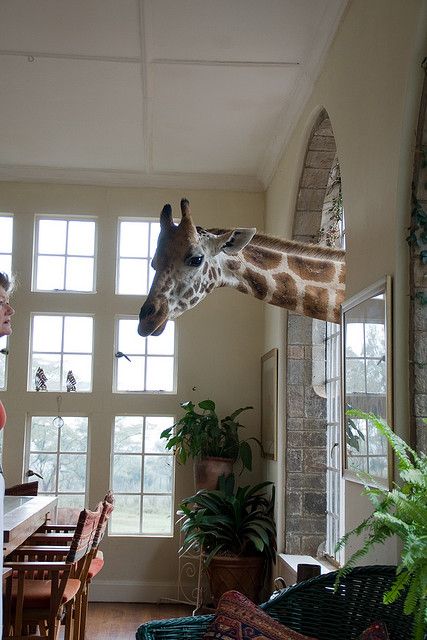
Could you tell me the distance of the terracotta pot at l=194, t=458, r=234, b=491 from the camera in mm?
→ 6441

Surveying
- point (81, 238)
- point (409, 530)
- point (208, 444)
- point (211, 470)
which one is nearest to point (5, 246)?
point (81, 238)

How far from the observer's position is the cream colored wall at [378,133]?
9.66 ft

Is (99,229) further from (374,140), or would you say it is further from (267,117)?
(374,140)

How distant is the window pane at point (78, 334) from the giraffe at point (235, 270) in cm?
327

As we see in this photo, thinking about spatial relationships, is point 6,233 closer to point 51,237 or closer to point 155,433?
point 51,237

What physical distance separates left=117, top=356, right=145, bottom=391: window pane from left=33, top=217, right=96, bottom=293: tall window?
2.38 feet

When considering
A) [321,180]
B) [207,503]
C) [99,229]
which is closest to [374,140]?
[321,180]

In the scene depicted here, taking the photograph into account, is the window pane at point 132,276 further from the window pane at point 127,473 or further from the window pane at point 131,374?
the window pane at point 127,473

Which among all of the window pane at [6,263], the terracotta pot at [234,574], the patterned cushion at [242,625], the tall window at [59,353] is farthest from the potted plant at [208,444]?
the patterned cushion at [242,625]

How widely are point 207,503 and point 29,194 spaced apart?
3167 mm

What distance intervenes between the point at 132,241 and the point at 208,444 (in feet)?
6.50

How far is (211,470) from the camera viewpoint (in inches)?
254

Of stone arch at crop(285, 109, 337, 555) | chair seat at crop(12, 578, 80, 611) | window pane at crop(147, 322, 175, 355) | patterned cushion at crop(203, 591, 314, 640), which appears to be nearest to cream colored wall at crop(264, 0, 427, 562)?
patterned cushion at crop(203, 591, 314, 640)

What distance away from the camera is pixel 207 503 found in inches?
235
